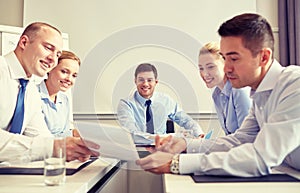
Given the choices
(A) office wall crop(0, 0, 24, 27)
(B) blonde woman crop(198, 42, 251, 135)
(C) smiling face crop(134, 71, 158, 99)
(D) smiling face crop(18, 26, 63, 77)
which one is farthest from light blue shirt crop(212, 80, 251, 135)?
(A) office wall crop(0, 0, 24, 27)

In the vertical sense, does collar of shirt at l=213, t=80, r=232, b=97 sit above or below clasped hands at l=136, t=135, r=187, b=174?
above

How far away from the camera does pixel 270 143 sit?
1.06 meters

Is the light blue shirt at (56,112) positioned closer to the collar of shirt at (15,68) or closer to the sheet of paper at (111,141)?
the collar of shirt at (15,68)

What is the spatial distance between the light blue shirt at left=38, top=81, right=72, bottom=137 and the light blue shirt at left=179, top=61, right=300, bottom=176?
1.34 meters

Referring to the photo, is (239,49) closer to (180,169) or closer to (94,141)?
(180,169)

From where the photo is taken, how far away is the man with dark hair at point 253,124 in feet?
3.51

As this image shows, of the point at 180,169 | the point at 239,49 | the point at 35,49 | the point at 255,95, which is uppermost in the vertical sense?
the point at 35,49

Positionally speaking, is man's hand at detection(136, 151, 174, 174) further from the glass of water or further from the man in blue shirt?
the man in blue shirt

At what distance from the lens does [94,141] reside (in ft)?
4.16

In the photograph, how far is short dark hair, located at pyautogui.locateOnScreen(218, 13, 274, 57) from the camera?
128 cm

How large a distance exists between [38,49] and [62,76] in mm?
715

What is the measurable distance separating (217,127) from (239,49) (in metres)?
0.64

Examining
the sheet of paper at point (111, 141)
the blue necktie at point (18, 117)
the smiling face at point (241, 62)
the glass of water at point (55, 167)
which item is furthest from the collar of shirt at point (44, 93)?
the smiling face at point (241, 62)

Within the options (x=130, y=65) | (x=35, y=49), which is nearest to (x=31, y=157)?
(x=35, y=49)
